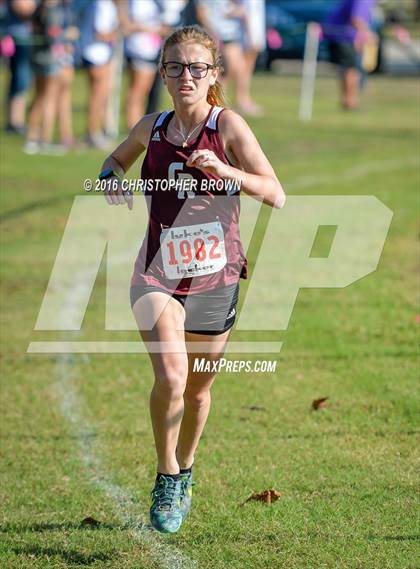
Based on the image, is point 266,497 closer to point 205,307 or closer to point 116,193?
point 205,307

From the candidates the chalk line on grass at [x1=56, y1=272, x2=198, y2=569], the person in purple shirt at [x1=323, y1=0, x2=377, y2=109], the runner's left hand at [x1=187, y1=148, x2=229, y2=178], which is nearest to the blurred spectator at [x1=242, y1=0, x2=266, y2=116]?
the person in purple shirt at [x1=323, y1=0, x2=377, y2=109]

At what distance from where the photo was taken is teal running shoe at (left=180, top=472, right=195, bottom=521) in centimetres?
509

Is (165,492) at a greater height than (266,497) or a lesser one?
greater

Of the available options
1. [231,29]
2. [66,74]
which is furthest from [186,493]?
[231,29]

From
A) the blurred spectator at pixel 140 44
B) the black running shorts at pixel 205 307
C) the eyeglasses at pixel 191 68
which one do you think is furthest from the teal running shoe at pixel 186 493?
the blurred spectator at pixel 140 44

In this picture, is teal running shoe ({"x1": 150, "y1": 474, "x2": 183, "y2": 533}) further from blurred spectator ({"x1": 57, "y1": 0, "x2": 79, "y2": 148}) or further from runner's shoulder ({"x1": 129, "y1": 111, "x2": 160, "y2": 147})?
blurred spectator ({"x1": 57, "y1": 0, "x2": 79, "y2": 148})

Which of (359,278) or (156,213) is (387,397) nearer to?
(156,213)

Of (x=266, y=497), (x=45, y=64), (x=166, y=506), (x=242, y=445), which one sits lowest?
(x=45, y=64)

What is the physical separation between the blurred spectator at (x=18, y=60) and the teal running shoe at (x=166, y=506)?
13325 millimetres

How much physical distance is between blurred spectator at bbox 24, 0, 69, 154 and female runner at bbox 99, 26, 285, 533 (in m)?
11.0

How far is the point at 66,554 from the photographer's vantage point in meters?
4.76

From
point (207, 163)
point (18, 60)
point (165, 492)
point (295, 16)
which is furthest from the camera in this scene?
point (295, 16)

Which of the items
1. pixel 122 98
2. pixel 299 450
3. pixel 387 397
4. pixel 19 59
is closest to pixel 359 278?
pixel 387 397

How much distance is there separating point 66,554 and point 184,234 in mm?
1435
